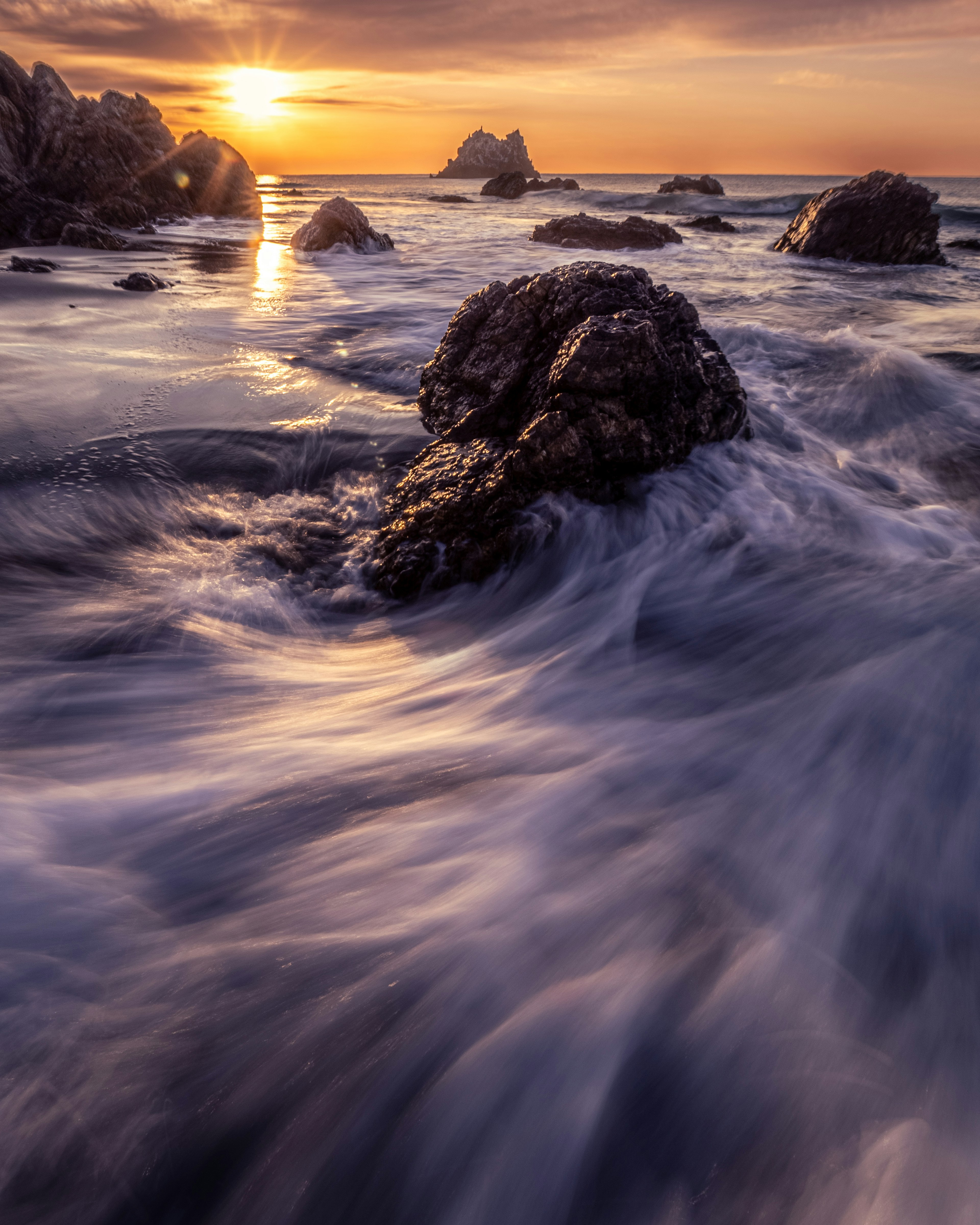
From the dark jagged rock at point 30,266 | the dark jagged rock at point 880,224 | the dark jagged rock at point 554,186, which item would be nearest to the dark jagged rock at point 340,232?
the dark jagged rock at point 30,266

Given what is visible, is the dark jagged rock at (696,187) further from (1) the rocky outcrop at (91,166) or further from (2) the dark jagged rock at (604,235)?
(2) the dark jagged rock at (604,235)

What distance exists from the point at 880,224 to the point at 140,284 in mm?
17297

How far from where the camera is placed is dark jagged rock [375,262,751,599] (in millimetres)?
3662

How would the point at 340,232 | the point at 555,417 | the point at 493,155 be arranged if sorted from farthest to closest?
the point at 493,155 → the point at 340,232 → the point at 555,417

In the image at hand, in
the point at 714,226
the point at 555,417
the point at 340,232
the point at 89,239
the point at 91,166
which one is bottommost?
the point at 555,417

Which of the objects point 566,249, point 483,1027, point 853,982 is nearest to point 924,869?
point 853,982

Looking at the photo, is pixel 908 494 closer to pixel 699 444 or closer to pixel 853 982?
pixel 699 444

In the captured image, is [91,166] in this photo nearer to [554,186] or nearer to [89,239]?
[89,239]

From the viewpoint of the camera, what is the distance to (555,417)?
12.0ft

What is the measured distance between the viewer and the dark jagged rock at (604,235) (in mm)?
18438

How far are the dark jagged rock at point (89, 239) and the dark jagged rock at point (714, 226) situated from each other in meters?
20.9

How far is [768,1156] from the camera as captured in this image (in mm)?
1304

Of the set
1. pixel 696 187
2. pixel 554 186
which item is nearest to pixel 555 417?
pixel 696 187

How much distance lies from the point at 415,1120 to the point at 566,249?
1975 centimetres
